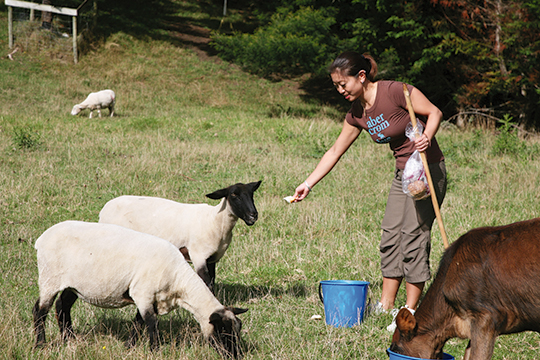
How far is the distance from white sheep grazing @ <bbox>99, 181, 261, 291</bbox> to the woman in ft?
3.44

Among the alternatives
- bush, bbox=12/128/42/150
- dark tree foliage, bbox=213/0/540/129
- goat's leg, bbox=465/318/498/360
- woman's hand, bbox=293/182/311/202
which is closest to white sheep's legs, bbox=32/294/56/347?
woman's hand, bbox=293/182/311/202

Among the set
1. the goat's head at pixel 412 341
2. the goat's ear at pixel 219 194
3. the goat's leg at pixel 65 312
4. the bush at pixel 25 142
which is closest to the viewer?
the goat's head at pixel 412 341

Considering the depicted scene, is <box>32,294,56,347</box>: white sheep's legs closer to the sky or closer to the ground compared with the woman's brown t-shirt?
closer to the ground

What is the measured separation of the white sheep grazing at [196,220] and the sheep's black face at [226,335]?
1.40 m

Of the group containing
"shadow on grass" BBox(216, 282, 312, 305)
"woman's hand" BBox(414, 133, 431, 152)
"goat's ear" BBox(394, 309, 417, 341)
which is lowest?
"shadow on grass" BBox(216, 282, 312, 305)

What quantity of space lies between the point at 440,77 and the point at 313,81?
7.57 metres

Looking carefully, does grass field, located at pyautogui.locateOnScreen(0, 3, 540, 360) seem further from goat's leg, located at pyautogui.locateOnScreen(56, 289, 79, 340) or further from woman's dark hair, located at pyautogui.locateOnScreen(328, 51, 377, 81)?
woman's dark hair, located at pyautogui.locateOnScreen(328, 51, 377, 81)

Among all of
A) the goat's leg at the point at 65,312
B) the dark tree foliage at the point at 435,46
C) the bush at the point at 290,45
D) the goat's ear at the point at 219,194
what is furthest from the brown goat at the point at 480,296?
the bush at the point at 290,45

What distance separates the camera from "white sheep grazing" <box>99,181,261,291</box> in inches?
225

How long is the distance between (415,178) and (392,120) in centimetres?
58

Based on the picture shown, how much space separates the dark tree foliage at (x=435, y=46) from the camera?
1777 cm

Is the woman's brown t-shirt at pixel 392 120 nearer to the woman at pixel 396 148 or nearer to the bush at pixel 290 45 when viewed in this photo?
the woman at pixel 396 148

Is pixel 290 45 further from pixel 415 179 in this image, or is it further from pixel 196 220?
pixel 415 179

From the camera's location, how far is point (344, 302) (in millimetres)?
4598
